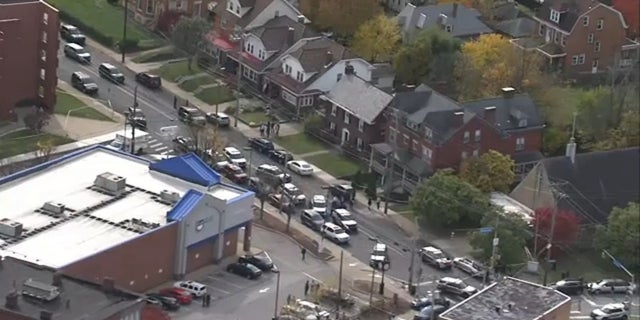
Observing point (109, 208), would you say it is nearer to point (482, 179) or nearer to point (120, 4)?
point (482, 179)

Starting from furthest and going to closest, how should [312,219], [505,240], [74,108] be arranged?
1. [74,108]
2. [312,219]
3. [505,240]

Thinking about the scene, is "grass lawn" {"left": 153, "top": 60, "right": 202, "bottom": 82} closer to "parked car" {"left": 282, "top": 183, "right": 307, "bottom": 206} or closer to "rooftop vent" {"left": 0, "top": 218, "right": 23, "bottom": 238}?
"parked car" {"left": 282, "top": 183, "right": 307, "bottom": 206}

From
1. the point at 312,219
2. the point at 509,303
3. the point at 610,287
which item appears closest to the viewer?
the point at 509,303

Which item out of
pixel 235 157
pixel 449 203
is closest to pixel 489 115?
pixel 449 203

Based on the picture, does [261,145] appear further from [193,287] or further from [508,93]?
[193,287]

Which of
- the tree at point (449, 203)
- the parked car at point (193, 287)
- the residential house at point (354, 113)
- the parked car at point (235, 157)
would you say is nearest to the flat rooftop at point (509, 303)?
the parked car at point (193, 287)

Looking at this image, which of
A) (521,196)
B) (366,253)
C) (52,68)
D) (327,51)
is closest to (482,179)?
(521,196)

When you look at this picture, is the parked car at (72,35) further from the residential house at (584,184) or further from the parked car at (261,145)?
the residential house at (584,184)
